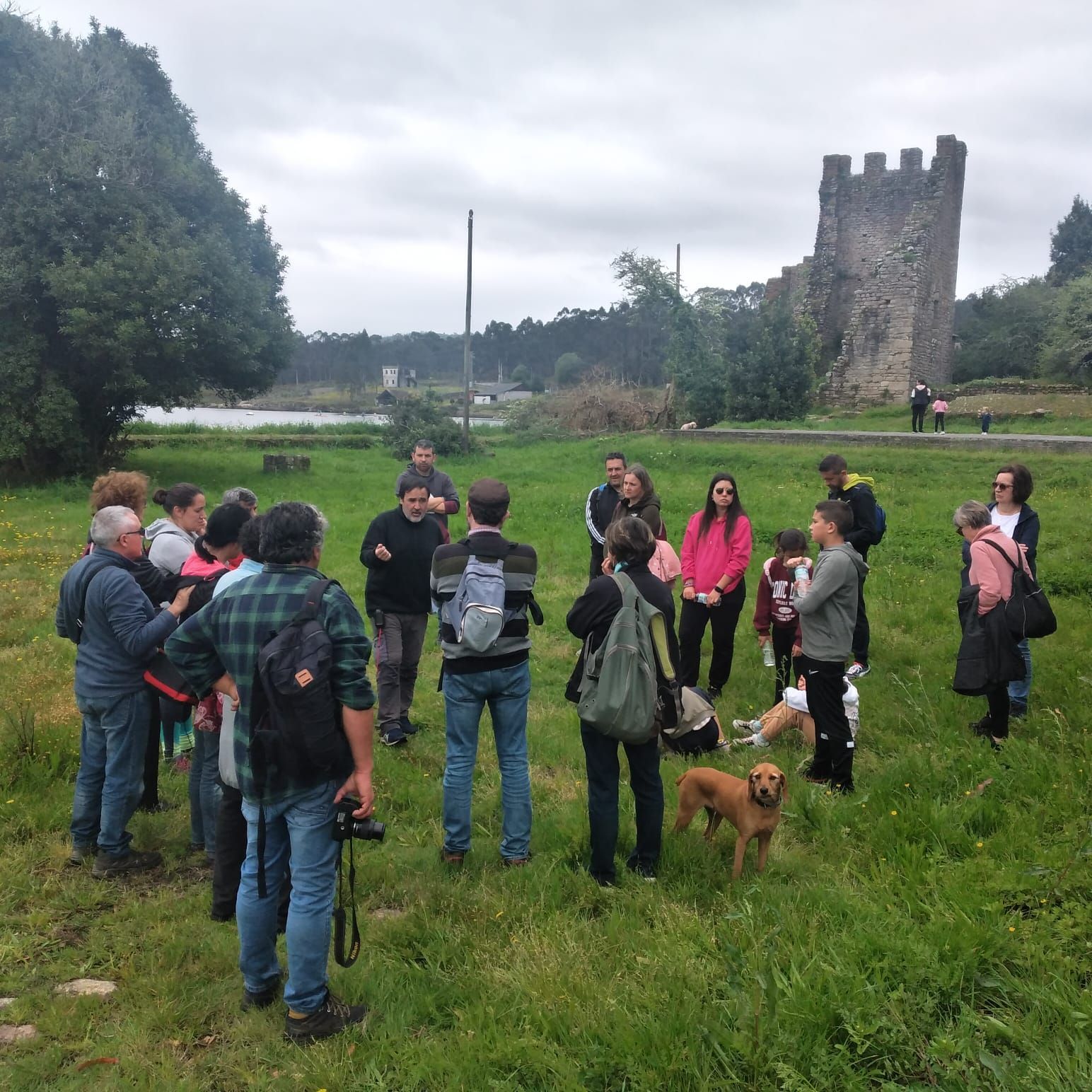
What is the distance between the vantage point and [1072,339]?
28750mm

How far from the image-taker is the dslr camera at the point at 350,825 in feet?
9.46

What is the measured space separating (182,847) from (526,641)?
230cm

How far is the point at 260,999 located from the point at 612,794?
1.67 meters

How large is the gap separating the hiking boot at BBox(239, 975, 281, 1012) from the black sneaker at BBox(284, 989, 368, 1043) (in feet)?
0.44

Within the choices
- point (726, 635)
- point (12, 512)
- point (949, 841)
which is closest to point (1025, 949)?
point (949, 841)

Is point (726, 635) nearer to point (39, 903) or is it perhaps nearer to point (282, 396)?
point (39, 903)

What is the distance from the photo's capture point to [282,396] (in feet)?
284

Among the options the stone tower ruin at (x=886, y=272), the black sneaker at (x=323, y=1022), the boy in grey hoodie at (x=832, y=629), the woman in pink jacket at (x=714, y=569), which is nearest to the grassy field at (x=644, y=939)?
the black sneaker at (x=323, y=1022)

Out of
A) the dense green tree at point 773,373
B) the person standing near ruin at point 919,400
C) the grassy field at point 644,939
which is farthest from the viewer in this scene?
the dense green tree at point 773,373

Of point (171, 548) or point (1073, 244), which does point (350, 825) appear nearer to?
point (171, 548)

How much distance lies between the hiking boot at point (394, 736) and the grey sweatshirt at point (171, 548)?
6.30 feet

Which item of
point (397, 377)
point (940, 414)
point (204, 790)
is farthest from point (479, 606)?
point (397, 377)

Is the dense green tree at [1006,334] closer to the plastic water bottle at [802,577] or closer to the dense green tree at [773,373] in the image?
the dense green tree at [773,373]

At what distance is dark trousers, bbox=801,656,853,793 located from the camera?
465 centimetres
